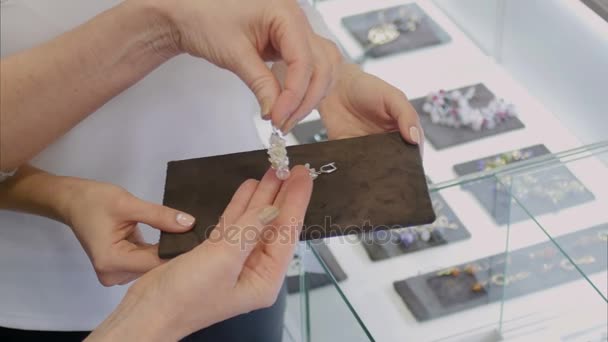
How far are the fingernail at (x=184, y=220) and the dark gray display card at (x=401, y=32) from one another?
1.29 m

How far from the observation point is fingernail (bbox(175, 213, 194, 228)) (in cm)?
84

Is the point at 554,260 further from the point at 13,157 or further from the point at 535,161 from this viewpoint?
the point at 13,157

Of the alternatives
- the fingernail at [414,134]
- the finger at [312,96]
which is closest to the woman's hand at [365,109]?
the fingernail at [414,134]

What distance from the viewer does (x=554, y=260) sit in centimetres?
98

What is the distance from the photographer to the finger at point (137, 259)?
83 centimetres

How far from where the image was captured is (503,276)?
100 cm

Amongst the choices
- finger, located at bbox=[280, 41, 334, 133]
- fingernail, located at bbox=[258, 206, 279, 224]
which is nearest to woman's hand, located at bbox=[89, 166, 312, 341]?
fingernail, located at bbox=[258, 206, 279, 224]

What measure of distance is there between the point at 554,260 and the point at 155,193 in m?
0.50

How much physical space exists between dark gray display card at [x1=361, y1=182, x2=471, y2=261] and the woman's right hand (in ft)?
0.78

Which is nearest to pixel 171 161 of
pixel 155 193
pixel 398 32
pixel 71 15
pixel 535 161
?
pixel 155 193

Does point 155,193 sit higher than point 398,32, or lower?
higher

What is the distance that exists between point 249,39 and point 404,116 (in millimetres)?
197

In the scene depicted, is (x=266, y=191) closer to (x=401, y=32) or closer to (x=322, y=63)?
(x=322, y=63)

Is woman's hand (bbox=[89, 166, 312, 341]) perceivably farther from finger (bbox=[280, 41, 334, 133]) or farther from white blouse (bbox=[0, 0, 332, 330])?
white blouse (bbox=[0, 0, 332, 330])
